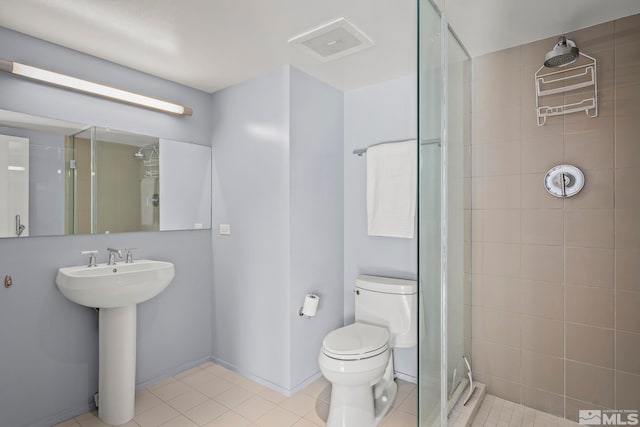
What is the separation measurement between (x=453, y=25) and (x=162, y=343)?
2.73m

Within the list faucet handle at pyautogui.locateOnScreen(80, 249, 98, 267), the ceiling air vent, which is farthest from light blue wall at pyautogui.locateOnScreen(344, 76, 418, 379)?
faucet handle at pyautogui.locateOnScreen(80, 249, 98, 267)

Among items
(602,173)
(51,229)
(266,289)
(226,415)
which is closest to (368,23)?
(602,173)

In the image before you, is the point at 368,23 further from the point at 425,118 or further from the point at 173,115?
the point at 173,115

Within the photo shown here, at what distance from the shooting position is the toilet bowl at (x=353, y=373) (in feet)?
5.87

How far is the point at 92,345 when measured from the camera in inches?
82.5

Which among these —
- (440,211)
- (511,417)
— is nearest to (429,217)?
(440,211)

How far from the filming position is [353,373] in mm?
1775

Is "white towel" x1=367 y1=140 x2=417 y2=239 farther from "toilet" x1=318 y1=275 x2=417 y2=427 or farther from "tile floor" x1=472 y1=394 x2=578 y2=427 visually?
"tile floor" x1=472 y1=394 x2=578 y2=427

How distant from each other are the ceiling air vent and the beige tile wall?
749 mm

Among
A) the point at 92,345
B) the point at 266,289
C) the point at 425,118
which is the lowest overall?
the point at 92,345

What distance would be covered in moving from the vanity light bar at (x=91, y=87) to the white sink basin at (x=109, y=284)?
3.46 feet

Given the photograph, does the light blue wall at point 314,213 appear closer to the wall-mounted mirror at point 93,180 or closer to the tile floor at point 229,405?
the tile floor at point 229,405

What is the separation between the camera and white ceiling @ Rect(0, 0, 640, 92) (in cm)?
159

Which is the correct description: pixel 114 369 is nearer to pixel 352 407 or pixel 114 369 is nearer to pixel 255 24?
pixel 352 407
